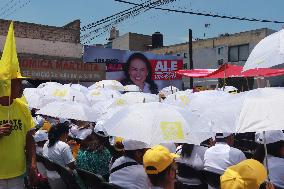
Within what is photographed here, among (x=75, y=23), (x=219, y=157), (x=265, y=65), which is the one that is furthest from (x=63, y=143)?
(x=75, y=23)

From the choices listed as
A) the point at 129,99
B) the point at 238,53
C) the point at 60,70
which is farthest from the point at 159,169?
the point at 238,53

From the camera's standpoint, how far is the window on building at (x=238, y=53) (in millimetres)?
45250

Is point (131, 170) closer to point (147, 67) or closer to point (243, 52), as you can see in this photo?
point (147, 67)

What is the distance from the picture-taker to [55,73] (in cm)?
2572

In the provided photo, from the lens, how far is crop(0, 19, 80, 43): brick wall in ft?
85.3

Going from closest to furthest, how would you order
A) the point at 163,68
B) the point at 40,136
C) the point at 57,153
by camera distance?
the point at 57,153 < the point at 40,136 < the point at 163,68

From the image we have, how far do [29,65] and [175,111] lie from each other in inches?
806

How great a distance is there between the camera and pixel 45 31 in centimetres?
2714

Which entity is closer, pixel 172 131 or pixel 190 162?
pixel 172 131

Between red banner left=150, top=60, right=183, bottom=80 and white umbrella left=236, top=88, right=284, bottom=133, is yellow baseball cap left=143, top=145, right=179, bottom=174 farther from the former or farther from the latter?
red banner left=150, top=60, right=183, bottom=80

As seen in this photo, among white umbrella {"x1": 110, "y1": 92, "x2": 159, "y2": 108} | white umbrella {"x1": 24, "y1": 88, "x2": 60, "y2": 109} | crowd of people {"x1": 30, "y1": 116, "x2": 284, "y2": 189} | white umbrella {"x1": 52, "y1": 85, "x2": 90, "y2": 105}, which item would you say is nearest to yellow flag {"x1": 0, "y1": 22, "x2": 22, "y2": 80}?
crowd of people {"x1": 30, "y1": 116, "x2": 284, "y2": 189}

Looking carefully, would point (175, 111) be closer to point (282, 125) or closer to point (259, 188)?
point (282, 125)

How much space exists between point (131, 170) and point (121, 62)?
26.8 m

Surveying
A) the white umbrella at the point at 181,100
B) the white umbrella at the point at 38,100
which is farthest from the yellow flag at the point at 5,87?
the white umbrella at the point at 38,100
